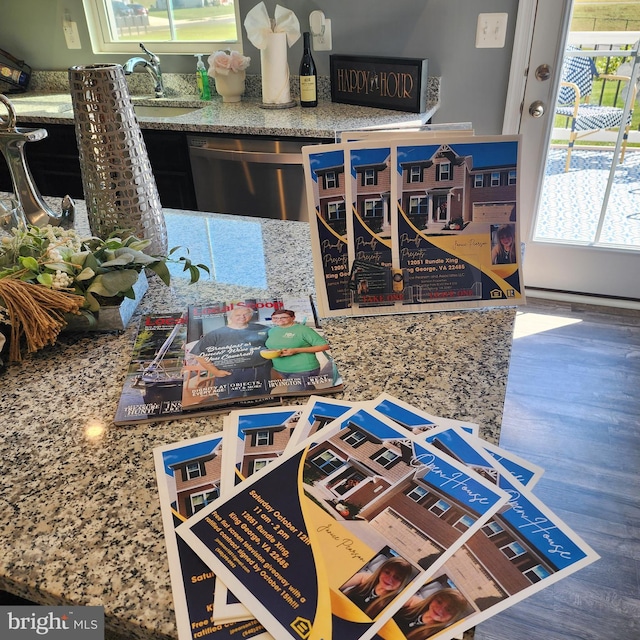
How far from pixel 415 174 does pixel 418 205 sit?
0.05 metres

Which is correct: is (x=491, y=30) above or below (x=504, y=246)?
above

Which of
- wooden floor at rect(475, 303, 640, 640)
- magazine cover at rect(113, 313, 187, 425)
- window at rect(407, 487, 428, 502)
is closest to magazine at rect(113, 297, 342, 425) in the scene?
magazine cover at rect(113, 313, 187, 425)

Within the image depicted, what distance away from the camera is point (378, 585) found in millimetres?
541

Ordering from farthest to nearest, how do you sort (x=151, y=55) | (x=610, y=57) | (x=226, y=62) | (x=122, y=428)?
(x=151, y=55) < (x=226, y=62) < (x=610, y=57) < (x=122, y=428)

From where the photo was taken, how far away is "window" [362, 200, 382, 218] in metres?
0.98

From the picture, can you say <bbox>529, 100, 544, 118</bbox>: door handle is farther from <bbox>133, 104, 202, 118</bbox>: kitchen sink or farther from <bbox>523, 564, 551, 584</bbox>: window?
<bbox>523, 564, 551, 584</bbox>: window

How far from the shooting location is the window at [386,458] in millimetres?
673

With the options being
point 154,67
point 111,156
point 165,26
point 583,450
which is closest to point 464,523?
point 111,156

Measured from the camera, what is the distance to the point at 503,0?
244cm

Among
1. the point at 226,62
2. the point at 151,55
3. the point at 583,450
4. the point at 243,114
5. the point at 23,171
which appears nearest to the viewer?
the point at 23,171

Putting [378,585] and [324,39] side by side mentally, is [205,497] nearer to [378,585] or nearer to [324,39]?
[378,585]

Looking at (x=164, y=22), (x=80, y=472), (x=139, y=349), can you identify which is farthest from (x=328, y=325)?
(x=164, y=22)

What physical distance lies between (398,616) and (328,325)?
54cm

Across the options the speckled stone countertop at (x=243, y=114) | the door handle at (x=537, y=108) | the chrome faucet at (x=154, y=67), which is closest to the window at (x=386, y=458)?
the speckled stone countertop at (x=243, y=114)
